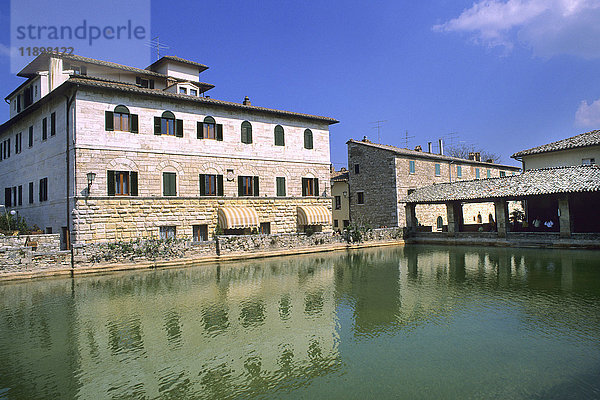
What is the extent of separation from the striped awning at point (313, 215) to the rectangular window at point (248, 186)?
367cm

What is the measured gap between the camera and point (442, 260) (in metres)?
21.8

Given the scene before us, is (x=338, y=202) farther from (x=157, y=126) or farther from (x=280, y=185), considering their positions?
(x=157, y=126)

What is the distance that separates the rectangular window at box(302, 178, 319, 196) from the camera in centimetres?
2925

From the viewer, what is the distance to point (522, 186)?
27.2 m

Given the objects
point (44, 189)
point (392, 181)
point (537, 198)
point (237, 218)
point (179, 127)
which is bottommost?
point (237, 218)

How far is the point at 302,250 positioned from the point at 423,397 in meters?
19.6

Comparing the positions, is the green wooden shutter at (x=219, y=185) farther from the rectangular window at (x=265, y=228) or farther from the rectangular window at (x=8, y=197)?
the rectangular window at (x=8, y=197)

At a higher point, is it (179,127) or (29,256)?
(179,127)

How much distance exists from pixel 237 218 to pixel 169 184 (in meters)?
4.46

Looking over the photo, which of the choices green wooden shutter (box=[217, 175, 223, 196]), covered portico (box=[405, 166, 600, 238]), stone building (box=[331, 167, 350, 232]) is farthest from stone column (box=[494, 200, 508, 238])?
green wooden shutter (box=[217, 175, 223, 196])

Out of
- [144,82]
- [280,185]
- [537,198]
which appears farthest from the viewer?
[144,82]

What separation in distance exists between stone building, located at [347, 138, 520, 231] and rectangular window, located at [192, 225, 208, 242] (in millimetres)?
14658

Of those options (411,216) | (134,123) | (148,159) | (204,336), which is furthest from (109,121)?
(411,216)

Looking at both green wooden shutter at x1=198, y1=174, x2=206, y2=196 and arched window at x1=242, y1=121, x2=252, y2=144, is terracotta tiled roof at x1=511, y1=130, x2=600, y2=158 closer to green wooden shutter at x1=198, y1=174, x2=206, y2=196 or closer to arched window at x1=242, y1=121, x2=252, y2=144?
arched window at x1=242, y1=121, x2=252, y2=144
